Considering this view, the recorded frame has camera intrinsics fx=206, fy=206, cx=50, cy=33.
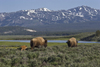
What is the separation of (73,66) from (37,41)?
57.6 feet

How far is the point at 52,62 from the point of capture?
69.3 ft

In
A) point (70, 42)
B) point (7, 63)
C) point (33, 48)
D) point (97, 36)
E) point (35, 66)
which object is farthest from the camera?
point (97, 36)

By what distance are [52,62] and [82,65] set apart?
4045 millimetres

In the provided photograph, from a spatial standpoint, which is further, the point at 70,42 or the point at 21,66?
the point at 70,42

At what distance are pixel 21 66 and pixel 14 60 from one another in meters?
2.64

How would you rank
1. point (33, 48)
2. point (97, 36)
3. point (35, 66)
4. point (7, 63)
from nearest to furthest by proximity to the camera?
point (35, 66) < point (7, 63) < point (33, 48) < point (97, 36)

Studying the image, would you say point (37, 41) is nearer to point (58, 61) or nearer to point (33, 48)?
point (33, 48)

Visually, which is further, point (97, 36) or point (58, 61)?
point (97, 36)

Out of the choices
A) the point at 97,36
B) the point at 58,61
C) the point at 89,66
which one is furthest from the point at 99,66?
the point at 97,36

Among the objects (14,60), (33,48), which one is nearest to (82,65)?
(14,60)

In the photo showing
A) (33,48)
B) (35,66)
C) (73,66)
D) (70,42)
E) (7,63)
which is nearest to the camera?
(73,66)

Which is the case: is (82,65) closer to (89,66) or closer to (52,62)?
(89,66)

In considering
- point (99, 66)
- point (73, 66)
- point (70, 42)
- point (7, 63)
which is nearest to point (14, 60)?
point (7, 63)

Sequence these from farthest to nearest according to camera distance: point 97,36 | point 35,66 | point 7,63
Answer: point 97,36 < point 7,63 < point 35,66
